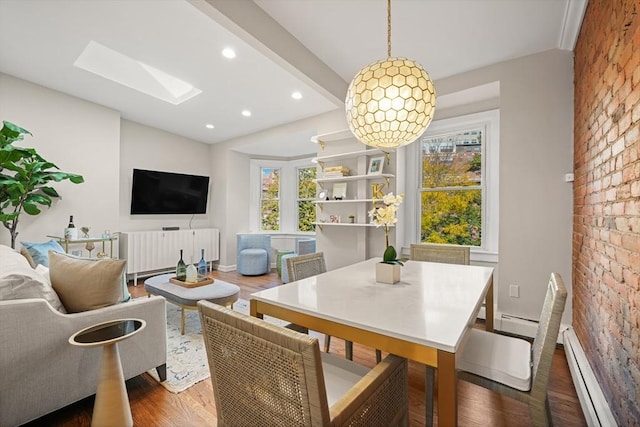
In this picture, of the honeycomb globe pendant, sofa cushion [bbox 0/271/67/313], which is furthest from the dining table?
sofa cushion [bbox 0/271/67/313]

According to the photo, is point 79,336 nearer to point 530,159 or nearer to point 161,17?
point 161,17

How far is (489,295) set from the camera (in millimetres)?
2082

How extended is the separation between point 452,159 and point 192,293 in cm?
335

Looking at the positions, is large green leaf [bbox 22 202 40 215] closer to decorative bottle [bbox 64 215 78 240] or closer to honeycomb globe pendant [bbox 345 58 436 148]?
decorative bottle [bbox 64 215 78 240]

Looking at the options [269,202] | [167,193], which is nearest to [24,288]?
[167,193]

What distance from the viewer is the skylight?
10.8 feet

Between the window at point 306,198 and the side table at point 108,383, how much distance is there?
15.0 ft

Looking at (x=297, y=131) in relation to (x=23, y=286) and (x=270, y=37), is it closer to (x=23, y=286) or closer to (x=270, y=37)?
(x=270, y=37)

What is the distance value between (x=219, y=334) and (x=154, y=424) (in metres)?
1.18

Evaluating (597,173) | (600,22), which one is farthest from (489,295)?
(600,22)

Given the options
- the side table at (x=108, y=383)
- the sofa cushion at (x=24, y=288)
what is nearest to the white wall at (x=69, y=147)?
the sofa cushion at (x=24, y=288)

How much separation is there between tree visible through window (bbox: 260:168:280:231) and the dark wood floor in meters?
4.30

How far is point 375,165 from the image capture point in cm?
363

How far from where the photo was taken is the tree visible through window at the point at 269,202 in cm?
621
